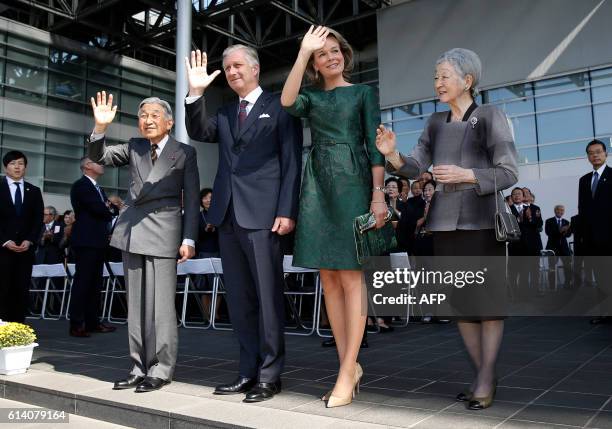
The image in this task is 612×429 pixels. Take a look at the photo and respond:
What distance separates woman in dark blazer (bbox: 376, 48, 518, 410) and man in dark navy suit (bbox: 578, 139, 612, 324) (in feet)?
10.8

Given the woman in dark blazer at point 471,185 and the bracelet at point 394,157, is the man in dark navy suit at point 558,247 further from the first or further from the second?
the bracelet at point 394,157

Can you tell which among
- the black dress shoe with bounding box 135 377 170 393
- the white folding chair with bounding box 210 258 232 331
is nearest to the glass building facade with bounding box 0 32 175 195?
the white folding chair with bounding box 210 258 232 331

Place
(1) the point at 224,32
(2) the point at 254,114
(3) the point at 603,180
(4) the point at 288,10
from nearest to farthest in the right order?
(2) the point at 254,114, (3) the point at 603,180, (4) the point at 288,10, (1) the point at 224,32

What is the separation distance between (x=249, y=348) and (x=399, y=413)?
2.98 ft

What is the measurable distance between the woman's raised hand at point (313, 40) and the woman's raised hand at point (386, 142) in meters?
0.48

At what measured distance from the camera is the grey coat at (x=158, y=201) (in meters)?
3.07

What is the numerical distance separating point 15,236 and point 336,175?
13.1 feet

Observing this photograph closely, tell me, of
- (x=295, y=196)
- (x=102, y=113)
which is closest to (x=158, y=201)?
(x=102, y=113)

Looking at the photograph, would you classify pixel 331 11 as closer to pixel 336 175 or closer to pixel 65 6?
pixel 65 6

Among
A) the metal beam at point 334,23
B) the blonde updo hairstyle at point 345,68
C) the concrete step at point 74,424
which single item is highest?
the metal beam at point 334,23

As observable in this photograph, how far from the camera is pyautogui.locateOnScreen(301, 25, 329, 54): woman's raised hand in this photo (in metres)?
2.47

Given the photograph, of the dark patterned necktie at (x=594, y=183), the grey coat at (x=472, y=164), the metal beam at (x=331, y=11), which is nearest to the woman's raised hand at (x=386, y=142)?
the grey coat at (x=472, y=164)

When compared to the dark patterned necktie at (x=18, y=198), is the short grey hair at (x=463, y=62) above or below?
above

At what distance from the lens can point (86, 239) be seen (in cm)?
573
